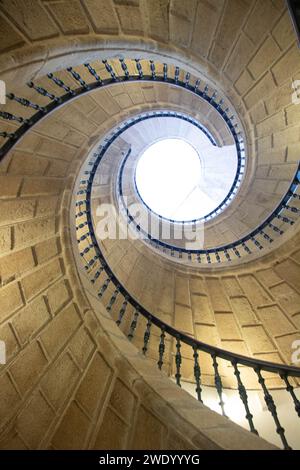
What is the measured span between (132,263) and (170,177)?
8.71 meters

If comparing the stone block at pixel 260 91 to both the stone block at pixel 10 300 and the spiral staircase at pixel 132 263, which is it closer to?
the spiral staircase at pixel 132 263

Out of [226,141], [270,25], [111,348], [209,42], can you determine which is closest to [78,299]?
[111,348]

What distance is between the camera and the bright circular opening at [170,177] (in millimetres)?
12438

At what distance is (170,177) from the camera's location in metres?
14.5

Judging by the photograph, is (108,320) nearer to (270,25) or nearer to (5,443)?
(5,443)

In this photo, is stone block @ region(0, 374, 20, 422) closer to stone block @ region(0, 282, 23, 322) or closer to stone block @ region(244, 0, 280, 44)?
stone block @ region(0, 282, 23, 322)

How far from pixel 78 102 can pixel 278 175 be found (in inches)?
186

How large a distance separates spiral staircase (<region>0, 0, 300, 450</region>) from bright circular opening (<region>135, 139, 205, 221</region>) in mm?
5360

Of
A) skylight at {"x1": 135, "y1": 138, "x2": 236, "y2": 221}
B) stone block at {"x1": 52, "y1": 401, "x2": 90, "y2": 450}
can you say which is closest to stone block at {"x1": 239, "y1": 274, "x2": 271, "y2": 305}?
stone block at {"x1": 52, "y1": 401, "x2": 90, "y2": 450}

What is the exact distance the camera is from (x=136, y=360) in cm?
305

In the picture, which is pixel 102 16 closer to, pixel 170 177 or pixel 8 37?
pixel 8 37

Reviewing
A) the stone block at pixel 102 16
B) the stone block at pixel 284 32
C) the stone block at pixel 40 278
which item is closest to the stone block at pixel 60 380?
the stone block at pixel 40 278

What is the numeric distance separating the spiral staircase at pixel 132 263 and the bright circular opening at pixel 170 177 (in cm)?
536

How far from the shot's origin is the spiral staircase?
94.0 inches
